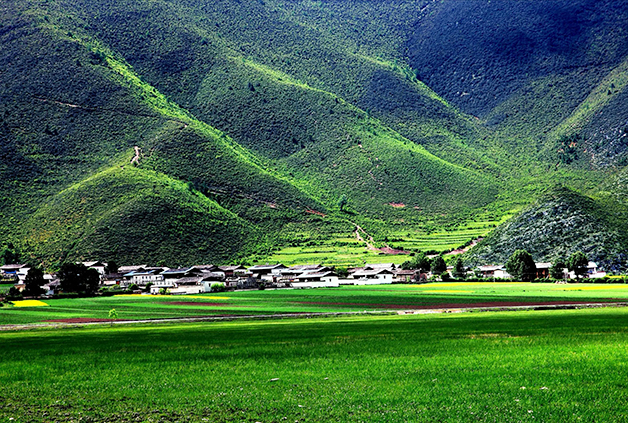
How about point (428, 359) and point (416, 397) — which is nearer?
point (416, 397)

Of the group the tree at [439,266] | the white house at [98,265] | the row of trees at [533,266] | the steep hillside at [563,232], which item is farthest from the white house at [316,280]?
the white house at [98,265]

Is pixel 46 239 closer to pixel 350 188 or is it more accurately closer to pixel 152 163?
pixel 152 163

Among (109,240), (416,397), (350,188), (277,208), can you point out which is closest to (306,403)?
(416,397)

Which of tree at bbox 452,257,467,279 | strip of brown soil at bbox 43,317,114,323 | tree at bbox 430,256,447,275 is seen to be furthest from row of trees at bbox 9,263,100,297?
tree at bbox 452,257,467,279

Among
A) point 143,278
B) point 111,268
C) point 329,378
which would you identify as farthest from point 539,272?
point 329,378

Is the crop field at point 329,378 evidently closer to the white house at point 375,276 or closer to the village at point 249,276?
the village at point 249,276

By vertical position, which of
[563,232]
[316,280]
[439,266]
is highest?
[563,232]

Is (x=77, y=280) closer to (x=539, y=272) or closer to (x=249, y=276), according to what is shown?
(x=249, y=276)
